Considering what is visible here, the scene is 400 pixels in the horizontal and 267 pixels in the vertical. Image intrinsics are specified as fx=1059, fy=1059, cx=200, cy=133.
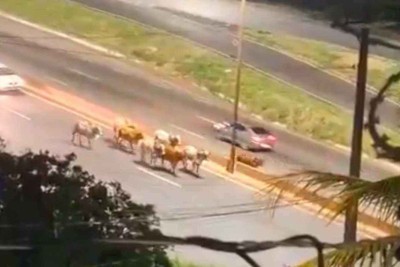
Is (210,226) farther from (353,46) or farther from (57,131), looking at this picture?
(353,46)

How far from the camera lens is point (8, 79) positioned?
1968mm

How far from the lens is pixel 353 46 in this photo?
2.13 m

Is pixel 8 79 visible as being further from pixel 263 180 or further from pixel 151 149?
pixel 263 180

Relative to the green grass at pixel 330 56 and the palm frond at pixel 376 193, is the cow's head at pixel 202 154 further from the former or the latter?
the palm frond at pixel 376 193

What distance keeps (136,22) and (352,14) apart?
448 mm

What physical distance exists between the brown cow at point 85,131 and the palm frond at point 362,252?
0.51 meters

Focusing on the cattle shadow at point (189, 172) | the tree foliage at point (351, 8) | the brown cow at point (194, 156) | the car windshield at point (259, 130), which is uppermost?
the tree foliage at point (351, 8)

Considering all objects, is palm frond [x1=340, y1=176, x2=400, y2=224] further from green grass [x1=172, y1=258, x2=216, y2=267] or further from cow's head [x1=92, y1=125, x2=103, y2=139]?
cow's head [x1=92, y1=125, x2=103, y2=139]

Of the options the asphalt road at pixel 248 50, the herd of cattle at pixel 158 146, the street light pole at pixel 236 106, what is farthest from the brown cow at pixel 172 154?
the asphalt road at pixel 248 50

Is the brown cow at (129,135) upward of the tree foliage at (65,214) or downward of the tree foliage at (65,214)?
upward

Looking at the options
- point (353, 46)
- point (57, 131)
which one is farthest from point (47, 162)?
point (353, 46)

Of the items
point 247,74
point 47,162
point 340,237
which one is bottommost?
point 340,237

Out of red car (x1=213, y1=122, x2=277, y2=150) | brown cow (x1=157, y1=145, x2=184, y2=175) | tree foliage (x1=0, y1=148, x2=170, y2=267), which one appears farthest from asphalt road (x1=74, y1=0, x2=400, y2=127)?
tree foliage (x1=0, y1=148, x2=170, y2=267)

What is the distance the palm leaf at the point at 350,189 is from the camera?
1.75 metres
